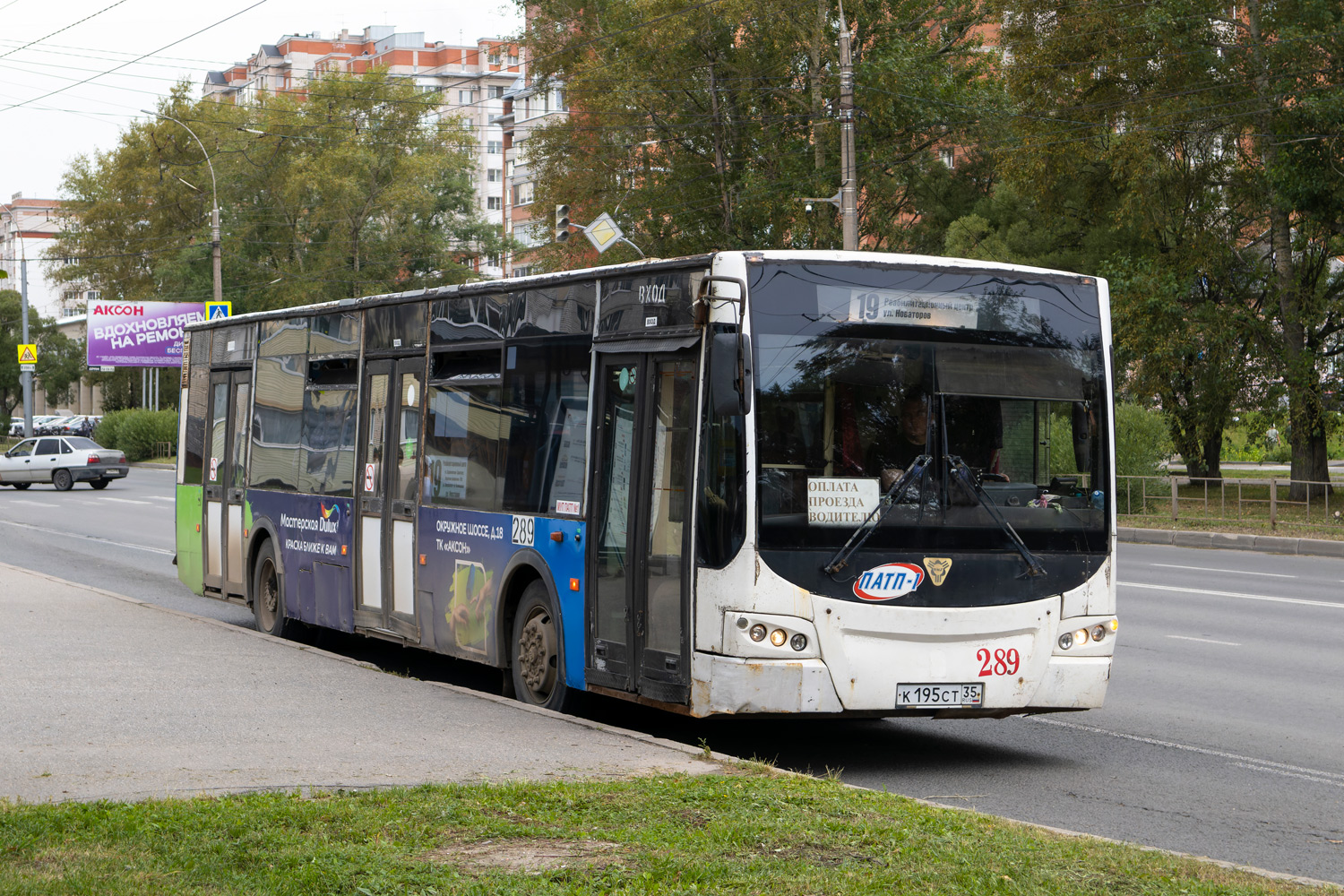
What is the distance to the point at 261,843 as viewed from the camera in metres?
5.70

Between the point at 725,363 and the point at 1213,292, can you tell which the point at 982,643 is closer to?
the point at 725,363

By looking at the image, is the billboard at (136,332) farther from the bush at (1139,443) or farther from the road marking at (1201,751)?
the road marking at (1201,751)

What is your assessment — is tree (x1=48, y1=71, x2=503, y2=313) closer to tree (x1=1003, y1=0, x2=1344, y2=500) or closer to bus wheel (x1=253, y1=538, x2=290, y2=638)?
tree (x1=1003, y1=0, x2=1344, y2=500)

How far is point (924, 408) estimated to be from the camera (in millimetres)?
8438

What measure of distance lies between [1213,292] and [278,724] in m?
29.0

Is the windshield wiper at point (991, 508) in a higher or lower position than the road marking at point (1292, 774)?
higher

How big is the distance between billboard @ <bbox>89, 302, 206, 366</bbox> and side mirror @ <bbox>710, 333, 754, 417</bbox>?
190 feet

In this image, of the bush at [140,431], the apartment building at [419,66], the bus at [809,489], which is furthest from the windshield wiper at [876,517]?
the apartment building at [419,66]

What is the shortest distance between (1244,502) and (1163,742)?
59.2 ft

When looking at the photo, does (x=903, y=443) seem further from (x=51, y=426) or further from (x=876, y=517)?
(x=51, y=426)

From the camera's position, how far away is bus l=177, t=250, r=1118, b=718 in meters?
8.18

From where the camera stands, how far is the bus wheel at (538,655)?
380 inches

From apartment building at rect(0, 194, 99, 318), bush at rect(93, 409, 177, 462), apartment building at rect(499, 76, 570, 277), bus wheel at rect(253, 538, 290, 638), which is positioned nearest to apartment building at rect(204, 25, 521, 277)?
apartment building at rect(499, 76, 570, 277)

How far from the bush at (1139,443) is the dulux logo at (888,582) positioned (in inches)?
875
